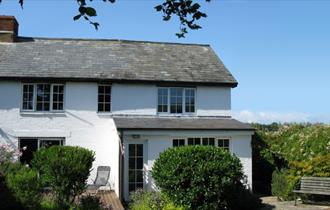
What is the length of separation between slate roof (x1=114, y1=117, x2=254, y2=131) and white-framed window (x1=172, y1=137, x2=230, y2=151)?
58 centimetres

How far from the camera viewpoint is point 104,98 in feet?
68.2

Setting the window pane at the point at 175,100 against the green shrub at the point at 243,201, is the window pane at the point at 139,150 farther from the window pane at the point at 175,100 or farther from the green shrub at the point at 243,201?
the green shrub at the point at 243,201

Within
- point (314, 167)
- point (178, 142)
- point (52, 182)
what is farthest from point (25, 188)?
point (314, 167)

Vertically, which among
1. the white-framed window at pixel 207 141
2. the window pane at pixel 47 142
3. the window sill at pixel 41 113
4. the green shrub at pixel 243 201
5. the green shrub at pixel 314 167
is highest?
the window sill at pixel 41 113

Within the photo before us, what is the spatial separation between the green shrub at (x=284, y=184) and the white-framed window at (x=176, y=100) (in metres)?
5.02

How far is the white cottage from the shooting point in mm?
19062

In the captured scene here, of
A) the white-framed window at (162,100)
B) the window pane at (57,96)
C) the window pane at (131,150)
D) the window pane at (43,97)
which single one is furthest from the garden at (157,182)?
the white-framed window at (162,100)

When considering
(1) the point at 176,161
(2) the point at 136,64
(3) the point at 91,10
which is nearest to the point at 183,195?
(1) the point at 176,161

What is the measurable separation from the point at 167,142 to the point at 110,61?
5.53 meters

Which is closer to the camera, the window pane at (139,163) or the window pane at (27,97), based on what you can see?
the window pane at (139,163)

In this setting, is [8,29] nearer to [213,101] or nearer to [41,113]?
[41,113]

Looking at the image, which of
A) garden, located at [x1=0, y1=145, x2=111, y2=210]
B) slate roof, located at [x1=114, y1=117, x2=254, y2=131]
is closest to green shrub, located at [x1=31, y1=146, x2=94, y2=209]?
garden, located at [x1=0, y1=145, x2=111, y2=210]

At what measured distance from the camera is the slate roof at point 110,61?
20609 mm

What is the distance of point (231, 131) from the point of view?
19500 mm
